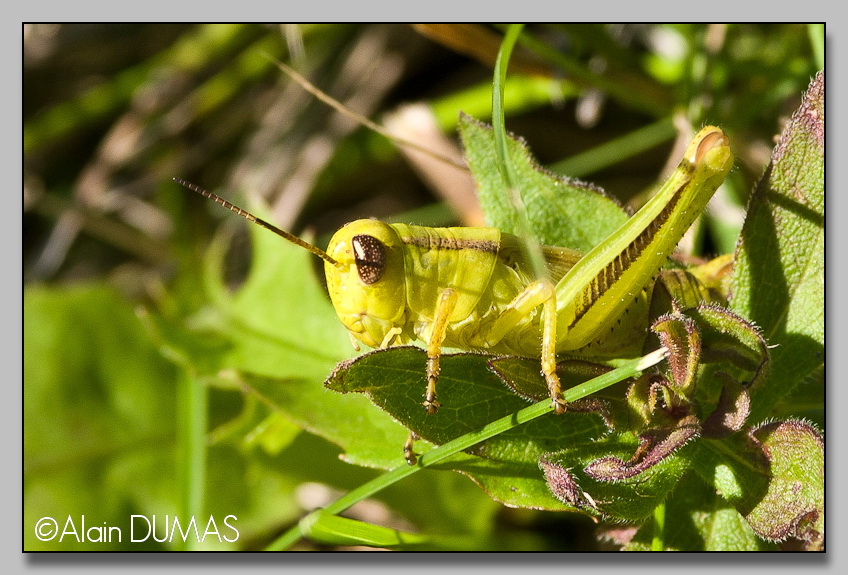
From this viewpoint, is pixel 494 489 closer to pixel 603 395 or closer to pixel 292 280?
pixel 603 395

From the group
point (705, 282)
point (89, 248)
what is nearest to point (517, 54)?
point (705, 282)

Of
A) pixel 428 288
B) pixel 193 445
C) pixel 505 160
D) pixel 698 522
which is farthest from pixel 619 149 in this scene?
pixel 193 445

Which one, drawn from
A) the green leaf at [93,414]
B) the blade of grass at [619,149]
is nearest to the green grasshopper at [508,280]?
the blade of grass at [619,149]

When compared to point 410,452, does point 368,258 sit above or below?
above

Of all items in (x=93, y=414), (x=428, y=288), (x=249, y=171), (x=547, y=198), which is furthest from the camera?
(x=249, y=171)
